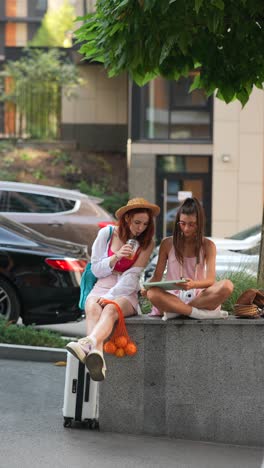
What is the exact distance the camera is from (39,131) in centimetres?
4138

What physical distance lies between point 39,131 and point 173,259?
1307 inches

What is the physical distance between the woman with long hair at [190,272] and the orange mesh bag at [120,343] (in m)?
0.27

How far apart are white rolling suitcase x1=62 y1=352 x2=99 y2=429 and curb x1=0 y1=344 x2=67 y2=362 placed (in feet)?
10.4

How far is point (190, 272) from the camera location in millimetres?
8555

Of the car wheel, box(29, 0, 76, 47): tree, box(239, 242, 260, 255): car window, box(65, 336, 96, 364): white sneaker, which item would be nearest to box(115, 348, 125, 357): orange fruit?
box(65, 336, 96, 364): white sneaker

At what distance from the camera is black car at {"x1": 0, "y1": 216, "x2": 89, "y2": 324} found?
1314 centimetres

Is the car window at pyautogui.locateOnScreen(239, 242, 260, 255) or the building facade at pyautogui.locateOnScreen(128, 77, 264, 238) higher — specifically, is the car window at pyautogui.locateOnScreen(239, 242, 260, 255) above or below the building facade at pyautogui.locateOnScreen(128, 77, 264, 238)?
below

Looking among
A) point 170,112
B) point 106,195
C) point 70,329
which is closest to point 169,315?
point 70,329

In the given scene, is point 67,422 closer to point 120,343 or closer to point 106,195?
point 120,343

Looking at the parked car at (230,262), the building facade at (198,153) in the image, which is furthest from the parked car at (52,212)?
the building facade at (198,153)

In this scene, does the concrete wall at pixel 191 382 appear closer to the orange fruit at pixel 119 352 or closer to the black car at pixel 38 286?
the orange fruit at pixel 119 352

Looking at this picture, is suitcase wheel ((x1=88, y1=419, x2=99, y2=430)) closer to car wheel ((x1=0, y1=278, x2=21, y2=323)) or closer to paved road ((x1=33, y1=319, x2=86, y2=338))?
car wheel ((x1=0, y1=278, x2=21, y2=323))

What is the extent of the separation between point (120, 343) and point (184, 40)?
2.34 m

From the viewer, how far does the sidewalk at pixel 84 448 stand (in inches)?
299
